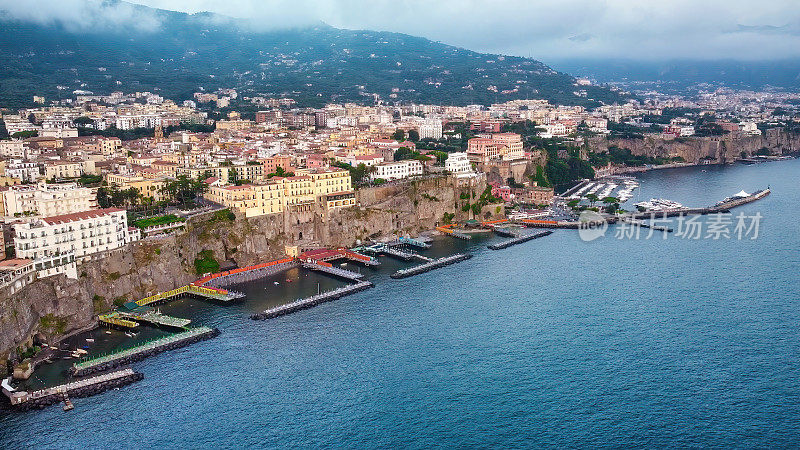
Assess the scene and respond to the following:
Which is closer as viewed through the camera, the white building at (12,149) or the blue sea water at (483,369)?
the blue sea water at (483,369)

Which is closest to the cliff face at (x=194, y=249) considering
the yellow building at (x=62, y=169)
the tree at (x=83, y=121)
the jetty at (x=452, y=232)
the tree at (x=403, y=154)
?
the jetty at (x=452, y=232)

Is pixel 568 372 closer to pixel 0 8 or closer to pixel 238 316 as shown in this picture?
pixel 238 316

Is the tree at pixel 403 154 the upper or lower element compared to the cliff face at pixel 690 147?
upper

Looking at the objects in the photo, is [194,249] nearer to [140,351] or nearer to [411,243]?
[140,351]

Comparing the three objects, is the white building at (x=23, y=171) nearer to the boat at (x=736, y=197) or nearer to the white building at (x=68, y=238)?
the white building at (x=68, y=238)

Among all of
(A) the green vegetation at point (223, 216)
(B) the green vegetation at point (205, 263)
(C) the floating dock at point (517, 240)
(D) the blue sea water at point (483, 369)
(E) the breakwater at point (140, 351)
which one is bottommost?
(D) the blue sea water at point (483, 369)

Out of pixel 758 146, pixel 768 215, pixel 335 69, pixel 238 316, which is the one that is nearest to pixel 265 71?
pixel 335 69
